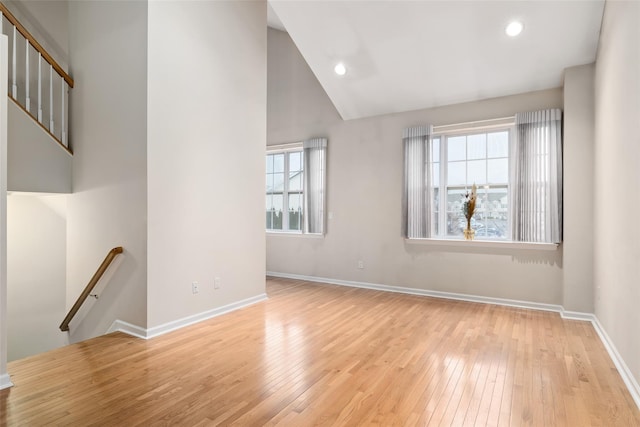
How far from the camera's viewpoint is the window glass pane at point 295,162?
6560 millimetres

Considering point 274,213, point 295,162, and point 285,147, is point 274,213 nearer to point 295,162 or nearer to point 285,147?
point 295,162

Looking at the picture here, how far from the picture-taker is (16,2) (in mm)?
4629

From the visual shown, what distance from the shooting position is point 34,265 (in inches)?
181

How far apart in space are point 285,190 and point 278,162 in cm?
58

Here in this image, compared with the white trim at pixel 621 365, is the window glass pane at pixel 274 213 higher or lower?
higher

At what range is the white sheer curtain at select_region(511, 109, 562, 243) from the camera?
4.21 metres

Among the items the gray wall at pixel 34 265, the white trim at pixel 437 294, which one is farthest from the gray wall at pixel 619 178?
the gray wall at pixel 34 265

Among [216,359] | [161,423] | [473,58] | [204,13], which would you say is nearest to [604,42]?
[473,58]

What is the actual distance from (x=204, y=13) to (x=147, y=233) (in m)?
2.57

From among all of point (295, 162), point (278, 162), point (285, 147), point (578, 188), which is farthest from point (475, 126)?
point (278, 162)

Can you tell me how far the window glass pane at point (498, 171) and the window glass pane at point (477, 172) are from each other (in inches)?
2.5

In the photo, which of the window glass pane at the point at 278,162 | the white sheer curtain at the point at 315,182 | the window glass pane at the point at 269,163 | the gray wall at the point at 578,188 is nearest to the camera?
the gray wall at the point at 578,188

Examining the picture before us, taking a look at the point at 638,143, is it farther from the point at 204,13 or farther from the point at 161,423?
the point at 204,13

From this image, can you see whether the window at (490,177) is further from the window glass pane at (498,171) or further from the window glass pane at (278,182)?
the window glass pane at (278,182)
